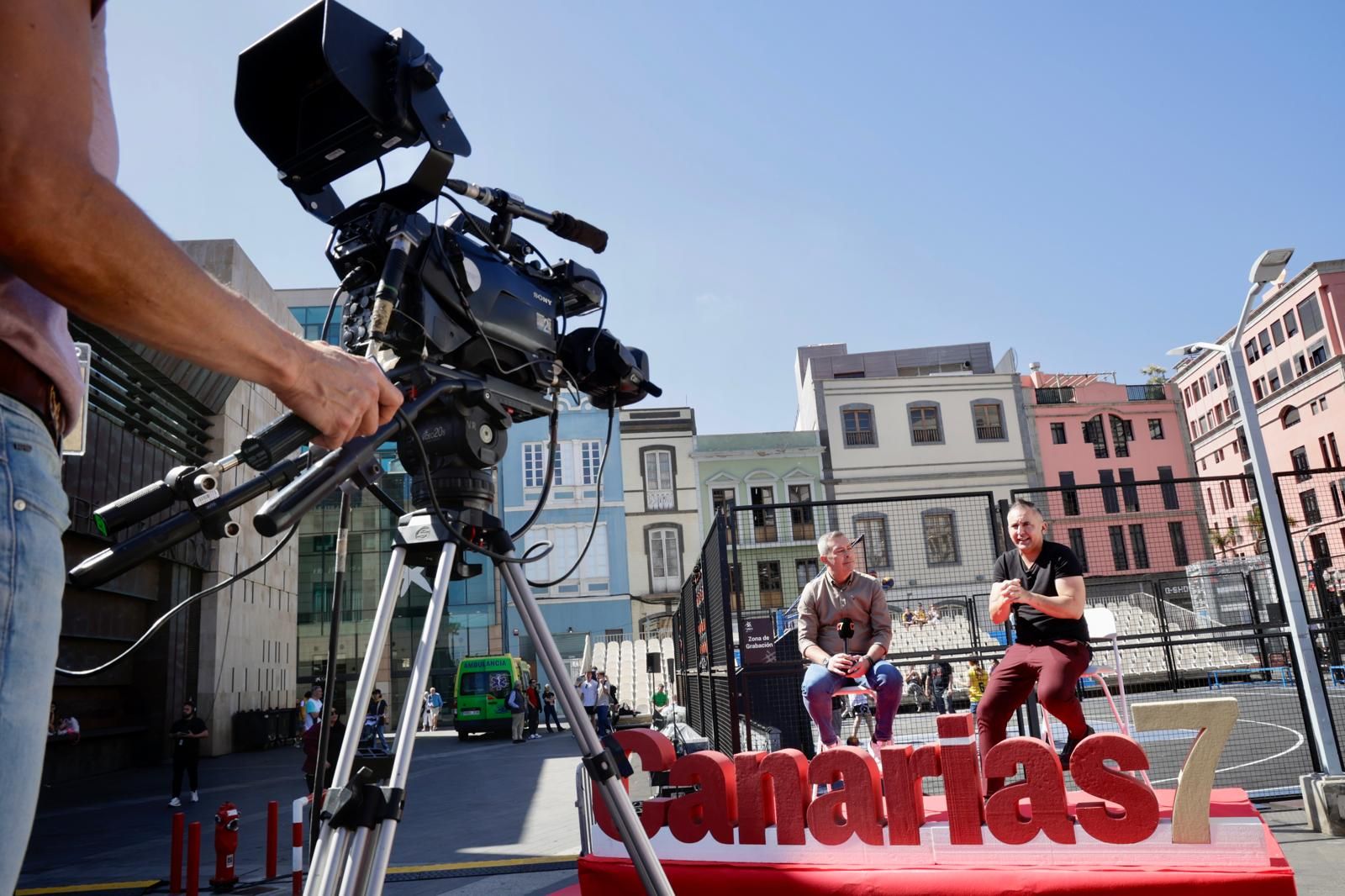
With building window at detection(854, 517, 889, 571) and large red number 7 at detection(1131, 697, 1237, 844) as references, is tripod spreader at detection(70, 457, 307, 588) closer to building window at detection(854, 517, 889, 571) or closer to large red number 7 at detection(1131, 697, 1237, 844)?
large red number 7 at detection(1131, 697, 1237, 844)

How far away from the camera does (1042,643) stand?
5727 millimetres

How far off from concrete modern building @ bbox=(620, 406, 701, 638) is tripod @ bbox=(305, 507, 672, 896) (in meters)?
37.4

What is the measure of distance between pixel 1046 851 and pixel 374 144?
14.9 ft

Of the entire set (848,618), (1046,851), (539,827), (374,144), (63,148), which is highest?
(374,144)

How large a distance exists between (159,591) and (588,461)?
800 inches

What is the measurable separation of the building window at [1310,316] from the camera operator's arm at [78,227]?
5258 centimetres

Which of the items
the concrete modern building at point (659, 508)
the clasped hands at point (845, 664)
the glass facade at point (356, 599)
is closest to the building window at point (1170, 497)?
the clasped hands at point (845, 664)

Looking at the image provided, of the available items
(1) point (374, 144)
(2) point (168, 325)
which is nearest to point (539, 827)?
(1) point (374, 144)

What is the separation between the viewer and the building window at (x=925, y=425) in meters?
37.6

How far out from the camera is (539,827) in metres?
9.67

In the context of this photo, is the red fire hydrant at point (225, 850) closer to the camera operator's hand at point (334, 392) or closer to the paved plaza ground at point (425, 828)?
the paved plaza ground at point (425, 828)

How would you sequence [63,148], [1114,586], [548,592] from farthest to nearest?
1. [548,592]
2. [1114,586]
3. [63,148]

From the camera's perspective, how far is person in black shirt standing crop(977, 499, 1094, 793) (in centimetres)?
545

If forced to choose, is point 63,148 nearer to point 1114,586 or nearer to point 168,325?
point 168,325
